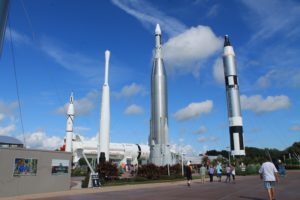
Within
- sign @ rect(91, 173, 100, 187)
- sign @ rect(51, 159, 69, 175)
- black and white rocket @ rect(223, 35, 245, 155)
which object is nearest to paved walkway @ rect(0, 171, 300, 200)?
sign @ rect(51, 159, 69, 175)

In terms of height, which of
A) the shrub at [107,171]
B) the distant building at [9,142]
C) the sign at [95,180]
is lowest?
the sign at [95,180]

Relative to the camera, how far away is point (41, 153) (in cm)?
1848

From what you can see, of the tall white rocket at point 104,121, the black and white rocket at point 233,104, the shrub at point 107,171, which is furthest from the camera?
the black and white rocket at point 233,104

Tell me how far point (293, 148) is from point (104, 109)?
3131 inches

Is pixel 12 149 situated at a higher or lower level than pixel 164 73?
lower

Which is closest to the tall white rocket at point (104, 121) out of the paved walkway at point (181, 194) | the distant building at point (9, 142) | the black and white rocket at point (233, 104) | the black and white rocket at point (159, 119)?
the black and white rocket at point (159, 119)

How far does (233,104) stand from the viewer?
162 ft

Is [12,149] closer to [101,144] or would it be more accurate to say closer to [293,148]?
[101,144]

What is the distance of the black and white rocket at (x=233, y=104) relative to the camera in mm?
48312

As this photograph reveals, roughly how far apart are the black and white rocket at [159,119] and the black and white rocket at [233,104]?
484 inches

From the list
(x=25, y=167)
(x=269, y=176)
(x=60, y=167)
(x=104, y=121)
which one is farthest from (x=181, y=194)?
(x=104, y=121)

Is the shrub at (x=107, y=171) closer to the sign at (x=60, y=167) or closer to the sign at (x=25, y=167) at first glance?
the sign at (x=60, y=167)

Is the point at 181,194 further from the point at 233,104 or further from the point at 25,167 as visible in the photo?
the point at 233,104

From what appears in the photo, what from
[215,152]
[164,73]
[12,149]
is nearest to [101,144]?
[164,73]
